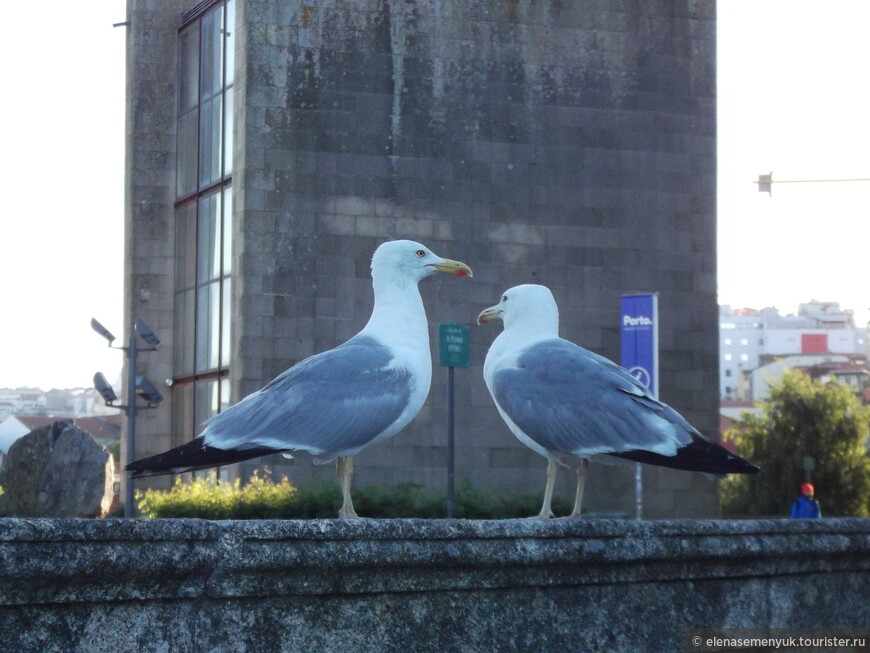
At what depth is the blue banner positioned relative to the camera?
22.6 meters

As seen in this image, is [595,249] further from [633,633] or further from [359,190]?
[633,633]

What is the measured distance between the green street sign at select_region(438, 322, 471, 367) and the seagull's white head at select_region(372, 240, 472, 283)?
36.3 feet

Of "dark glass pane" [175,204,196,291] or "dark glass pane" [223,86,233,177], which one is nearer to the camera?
"dark glass pane" [223,86,233,177]

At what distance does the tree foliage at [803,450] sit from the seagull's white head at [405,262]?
118 feet

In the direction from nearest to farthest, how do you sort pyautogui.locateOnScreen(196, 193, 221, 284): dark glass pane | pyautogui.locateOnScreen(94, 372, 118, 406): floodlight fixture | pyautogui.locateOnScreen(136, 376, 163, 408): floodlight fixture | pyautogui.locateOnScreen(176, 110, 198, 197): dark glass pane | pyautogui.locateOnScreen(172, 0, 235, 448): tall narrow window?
pyautogui.locateOnScreen(136, 376, 163, 408): floodlight fixture, pyautogui.locateOnScreen(94, 372, 118, 406): floodlight fixture, pyautogui.locateOnScreen(172, 0, 235, 448): tall narrow window, pyautogui.locateOnScreen(196, 193, 221, 284): dark glass pane, pyautogui.locateOnScreen(176, 110, 198, 197): dark glass pane

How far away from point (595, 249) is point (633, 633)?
1909 centimetres

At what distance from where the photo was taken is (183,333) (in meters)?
28.2

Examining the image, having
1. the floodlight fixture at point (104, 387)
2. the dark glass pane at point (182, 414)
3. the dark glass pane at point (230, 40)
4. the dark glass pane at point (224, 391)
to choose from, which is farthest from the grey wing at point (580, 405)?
the dark glass pane at point (182, 414)

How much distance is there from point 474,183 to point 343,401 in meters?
16.6

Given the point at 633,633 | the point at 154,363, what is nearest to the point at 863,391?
the point at 154,363

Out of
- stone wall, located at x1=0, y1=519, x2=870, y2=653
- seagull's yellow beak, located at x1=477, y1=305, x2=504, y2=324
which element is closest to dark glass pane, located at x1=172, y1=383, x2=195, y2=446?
seagull's yellow beak, located at x1=477, y1=305, x2=504, y2=324

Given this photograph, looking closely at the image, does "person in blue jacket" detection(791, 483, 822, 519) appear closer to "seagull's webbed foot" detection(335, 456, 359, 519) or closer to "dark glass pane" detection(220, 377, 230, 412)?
"dark glass pane" detection(220, 377, 230, 412)

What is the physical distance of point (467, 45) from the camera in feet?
76.7

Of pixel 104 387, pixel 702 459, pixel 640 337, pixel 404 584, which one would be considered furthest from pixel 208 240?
pixel 404 584
